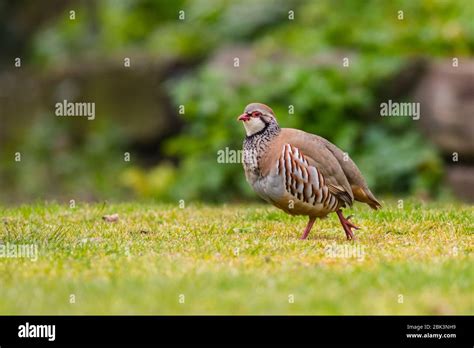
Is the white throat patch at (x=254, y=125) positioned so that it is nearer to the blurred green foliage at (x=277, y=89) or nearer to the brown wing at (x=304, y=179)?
the brown wing at (x=304, y=179)

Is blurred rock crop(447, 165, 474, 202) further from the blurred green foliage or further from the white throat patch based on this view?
the white throat patch

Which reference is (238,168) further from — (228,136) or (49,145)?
(49,145)

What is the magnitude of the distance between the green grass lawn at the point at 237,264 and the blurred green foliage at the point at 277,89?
568cm

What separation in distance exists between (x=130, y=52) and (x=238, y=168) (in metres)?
4.93

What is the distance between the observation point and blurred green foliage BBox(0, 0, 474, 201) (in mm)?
17062

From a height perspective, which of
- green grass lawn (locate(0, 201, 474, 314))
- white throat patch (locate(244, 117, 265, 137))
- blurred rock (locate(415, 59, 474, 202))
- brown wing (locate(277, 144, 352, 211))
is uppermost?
blurred rock (locate(415, 59, 474, 202))

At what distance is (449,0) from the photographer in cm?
1980

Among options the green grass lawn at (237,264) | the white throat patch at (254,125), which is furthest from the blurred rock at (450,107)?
the white throat patch at (254,125)

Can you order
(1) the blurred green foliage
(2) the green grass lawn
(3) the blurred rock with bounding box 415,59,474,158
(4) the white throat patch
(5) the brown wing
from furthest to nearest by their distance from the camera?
(1) the blurred green foliage < (3) the blurred rock with bounding box 415,59,474,158 < (4) the white throat patch < (5) the brown wing < (2) the green grass lawn

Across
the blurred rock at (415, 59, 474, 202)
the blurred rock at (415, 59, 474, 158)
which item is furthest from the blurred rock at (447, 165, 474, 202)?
the blurred rock at (415, 59, 474, 158)

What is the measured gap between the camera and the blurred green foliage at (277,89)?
17.1 m

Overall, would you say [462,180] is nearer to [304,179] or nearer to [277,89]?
[277,89]

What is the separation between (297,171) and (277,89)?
27.3ft

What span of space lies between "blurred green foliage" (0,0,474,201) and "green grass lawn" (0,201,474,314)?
5680 millimetres
